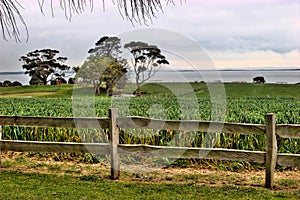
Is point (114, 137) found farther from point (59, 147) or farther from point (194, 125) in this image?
point (194, 125)

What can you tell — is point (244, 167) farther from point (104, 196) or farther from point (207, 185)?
point (104, 196)

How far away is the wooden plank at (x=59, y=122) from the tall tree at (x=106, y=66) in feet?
34.0

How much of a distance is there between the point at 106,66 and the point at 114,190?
19.3 m

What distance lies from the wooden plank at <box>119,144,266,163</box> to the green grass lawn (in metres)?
0.44

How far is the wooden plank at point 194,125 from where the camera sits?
618cm

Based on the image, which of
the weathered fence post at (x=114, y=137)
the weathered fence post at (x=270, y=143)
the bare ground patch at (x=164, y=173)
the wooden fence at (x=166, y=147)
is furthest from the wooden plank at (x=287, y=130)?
the weathered fence post at (x=114, y=137)

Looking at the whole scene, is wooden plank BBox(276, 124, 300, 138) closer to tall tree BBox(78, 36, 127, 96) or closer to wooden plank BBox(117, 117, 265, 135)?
wooden plank BBox(117, 117, 265, 135)

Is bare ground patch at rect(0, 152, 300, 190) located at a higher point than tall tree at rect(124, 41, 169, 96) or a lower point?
lower

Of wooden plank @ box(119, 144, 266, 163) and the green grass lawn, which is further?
wooden plank @ box(119, 144, 266, 163)

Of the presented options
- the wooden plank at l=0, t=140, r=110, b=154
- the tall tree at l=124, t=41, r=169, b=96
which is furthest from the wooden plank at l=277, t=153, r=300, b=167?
the tall tree at l=124, t=41, r=169, b=96

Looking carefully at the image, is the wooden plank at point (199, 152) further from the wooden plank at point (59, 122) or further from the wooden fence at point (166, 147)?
the wooden plank at point (59, 122)

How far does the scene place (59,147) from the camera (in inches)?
269

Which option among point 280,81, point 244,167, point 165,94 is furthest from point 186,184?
point 280,81

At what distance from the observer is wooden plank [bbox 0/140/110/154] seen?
6.60 m
